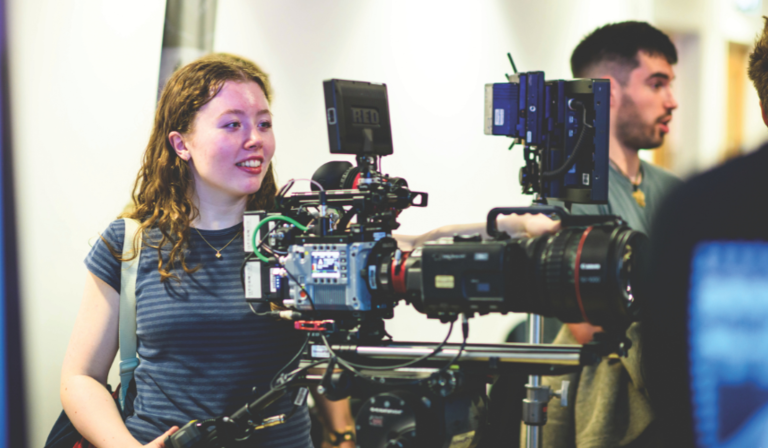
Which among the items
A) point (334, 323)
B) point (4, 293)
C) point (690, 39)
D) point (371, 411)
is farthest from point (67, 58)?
point (690, 39)

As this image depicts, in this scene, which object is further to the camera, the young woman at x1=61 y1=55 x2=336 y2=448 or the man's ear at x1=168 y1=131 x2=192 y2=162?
the man's ear at x1=168 y1=131 x2=192 y2=162

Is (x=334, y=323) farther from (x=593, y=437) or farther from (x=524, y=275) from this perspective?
(x=593, y=437)

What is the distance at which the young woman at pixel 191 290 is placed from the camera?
4.95ft

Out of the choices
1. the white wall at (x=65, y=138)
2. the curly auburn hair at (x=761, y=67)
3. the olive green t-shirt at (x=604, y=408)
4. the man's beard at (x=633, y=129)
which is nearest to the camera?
the curly auburn hair at (x=761, y=67)

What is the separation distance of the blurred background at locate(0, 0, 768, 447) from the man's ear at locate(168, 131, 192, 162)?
2.10 feet

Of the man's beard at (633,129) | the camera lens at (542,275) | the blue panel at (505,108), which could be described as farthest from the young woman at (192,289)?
the man's beard at (633,129)

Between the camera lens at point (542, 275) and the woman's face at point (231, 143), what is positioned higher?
the woman's face at point (231, 143)

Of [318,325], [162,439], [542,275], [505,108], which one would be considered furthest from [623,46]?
[162,439]

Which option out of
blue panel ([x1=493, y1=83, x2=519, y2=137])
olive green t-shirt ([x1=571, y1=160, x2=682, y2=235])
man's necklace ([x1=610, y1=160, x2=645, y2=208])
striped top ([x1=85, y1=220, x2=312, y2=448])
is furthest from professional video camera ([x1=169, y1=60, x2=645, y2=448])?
man's necklace ([x1=610, y1=160, x2=645, y2=208])

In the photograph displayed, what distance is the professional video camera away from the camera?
43.8 inches

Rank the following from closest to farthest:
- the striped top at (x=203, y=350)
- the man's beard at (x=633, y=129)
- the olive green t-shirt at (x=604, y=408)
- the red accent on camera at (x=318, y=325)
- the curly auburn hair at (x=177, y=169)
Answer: the red accent on camera at (x=318, y=325), the striped top at (x=203, y=350), the curly auburn hair at (x=177, y=169), the olive green t-shirt at (x=604, y=408), the man's beard at (x=633, y=129)

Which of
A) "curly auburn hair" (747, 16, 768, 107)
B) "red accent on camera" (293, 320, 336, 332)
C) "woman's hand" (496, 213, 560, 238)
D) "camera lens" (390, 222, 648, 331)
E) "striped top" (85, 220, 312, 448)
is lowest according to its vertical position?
"striped top" (85, 220, 312, 448)

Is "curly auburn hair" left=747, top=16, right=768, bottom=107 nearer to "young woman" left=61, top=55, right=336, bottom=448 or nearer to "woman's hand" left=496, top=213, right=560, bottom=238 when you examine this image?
"woman's hand" left=496, top=213, right=560, bottom=238

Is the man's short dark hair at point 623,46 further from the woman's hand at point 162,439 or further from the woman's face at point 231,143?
the woman's hand at point 162,439
